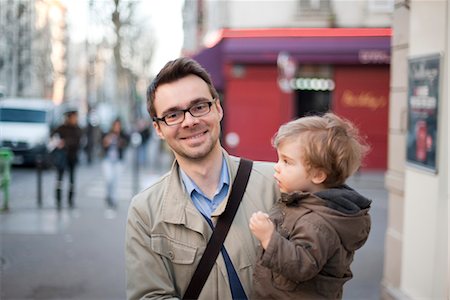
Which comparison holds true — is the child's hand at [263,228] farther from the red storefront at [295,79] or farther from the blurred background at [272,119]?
the red storefront at [295,79]

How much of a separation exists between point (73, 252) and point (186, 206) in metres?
7.24

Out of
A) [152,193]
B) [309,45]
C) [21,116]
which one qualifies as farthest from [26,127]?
[152,193]

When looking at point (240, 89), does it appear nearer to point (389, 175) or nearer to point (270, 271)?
point (389, 175)

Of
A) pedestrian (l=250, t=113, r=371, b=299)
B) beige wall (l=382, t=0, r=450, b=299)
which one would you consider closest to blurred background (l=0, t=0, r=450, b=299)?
beige wall (l=382, t=0, r=450, b=299)

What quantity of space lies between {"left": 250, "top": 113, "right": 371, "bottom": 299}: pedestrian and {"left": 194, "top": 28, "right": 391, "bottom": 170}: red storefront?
1914 cm

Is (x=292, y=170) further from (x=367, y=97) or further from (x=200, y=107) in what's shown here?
(x=367, y=97)

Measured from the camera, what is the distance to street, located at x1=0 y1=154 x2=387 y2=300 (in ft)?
24.7

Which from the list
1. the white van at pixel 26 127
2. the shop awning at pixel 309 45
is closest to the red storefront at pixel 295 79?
the shop awning at pixel 309 45

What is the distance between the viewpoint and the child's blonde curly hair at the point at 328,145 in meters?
2.38

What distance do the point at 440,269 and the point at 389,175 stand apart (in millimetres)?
1729

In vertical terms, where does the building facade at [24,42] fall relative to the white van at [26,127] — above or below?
above

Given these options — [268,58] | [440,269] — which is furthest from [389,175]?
[268,58]

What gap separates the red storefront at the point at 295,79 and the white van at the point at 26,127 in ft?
19.5

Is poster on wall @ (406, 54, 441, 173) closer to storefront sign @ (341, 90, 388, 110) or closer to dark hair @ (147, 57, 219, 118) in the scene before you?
dark hair @ (147, 57, 219, 118)
